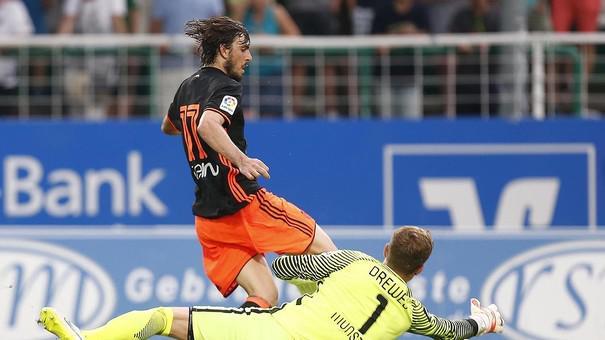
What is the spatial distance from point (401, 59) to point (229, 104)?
5.26m

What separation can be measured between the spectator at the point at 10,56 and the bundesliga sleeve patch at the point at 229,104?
5.48m

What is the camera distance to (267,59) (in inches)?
515

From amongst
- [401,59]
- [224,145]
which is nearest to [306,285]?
[224,145]

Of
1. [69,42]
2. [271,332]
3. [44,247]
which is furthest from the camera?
[69,42]

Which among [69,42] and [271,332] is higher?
[69,42]

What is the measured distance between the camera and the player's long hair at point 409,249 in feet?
23.6

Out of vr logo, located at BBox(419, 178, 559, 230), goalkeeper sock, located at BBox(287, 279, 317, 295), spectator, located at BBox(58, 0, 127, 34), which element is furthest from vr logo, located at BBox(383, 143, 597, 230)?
goalkeeper sock, located at BBox(287, 279, 317, 295)

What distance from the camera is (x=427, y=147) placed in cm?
1290

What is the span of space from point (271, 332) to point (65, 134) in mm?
6224

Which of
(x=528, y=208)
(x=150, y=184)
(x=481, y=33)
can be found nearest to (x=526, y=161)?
(x=528, y=208)

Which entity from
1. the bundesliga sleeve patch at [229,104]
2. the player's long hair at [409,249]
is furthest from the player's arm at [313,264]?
the bundesliga sleeve patch at [229,104]

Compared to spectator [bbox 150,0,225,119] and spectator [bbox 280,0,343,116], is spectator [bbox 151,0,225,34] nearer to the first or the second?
spectator [bbox 150,0,225,119]

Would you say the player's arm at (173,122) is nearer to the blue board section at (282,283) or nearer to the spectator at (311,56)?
the blue board section at (282,283)

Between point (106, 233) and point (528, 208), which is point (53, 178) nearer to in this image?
point (106, 233)
